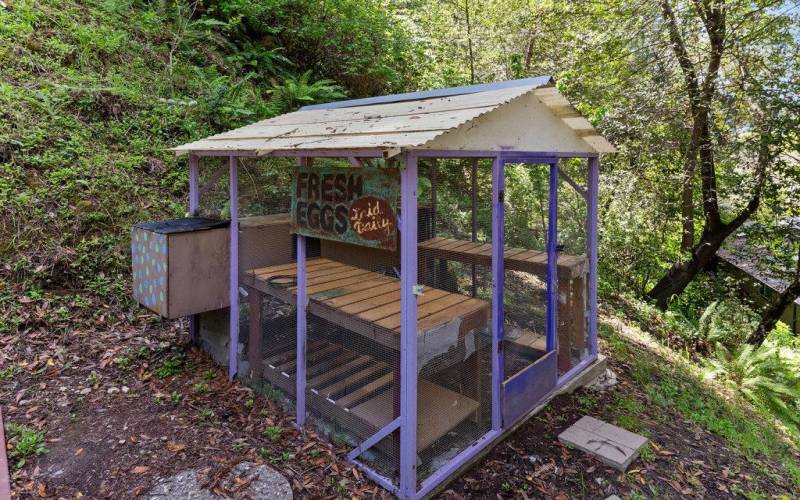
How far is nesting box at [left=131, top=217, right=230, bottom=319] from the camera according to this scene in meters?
3.62

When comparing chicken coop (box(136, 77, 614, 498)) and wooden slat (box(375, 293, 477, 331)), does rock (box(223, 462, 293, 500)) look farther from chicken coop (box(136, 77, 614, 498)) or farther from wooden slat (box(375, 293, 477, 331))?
wooden slat (box(375, 293, 477, 331))

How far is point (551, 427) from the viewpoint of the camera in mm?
3904

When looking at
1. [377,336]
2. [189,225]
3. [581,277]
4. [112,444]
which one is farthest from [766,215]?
[112,444]

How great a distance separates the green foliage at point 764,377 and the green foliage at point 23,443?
702 centimetres

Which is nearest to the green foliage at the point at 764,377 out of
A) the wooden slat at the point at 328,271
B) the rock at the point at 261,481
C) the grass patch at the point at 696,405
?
the grass patch at the point at 696,405

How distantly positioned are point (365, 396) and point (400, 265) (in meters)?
→ 1.01

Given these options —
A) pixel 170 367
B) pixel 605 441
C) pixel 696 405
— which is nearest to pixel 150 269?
pixel 170 367

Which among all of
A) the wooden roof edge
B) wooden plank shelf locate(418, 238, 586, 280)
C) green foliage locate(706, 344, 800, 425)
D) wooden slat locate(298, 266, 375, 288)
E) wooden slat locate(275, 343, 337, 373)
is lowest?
green foliage locate(706, 344, 800, 425)

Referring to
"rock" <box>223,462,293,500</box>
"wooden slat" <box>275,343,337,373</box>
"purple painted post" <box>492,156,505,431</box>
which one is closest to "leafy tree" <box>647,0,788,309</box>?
"purple painted post" <box>492,156,505,431</box>

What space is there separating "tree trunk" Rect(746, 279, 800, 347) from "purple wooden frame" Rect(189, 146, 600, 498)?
4.60 metres

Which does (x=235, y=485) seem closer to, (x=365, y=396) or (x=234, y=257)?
(x=365, y=396)

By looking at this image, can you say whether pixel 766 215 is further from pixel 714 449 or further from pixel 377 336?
pixel 377 336

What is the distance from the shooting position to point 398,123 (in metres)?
2.97

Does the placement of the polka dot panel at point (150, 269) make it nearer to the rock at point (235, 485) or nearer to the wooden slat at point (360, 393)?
the rock at point (235, 485)
